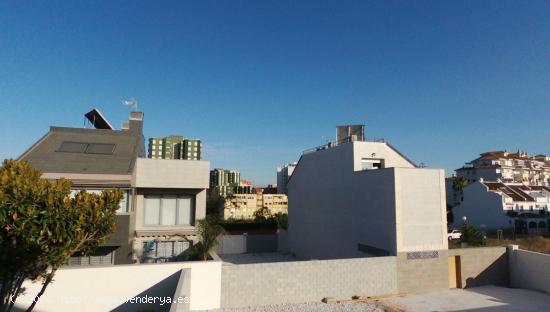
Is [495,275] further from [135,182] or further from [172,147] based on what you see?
[172,147]

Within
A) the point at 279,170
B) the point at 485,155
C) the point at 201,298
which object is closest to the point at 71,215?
the point at 201,298

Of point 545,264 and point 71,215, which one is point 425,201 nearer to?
point 545,264

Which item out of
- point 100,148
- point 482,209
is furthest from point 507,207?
point 100,148

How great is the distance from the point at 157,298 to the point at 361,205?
13.8 meters

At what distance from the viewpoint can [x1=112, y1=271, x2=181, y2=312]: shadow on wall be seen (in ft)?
47.3

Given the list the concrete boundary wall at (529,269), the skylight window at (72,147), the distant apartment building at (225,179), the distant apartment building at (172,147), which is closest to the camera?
the concrete boundary wall at (529,269)

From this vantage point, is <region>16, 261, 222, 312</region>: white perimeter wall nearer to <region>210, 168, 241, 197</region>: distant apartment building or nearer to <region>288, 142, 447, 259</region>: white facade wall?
<region>288, 142, 447, 259</region>: white facade wall

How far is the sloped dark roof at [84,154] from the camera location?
1667 centimetres

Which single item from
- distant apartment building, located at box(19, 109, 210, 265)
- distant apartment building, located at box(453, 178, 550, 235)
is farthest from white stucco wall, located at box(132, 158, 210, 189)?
distant apartment building, located at box(453, 178, 550, 235)

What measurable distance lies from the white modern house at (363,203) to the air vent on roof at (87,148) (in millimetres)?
15875

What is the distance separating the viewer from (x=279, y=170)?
124m

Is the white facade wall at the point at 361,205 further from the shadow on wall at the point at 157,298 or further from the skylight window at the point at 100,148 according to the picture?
the skylight window at the point at 100,148

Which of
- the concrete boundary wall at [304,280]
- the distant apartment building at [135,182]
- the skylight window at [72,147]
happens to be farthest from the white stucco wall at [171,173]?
the concrete boundary wall at [304,280]

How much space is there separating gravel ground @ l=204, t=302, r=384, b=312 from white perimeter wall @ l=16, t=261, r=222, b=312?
2.89 metres
